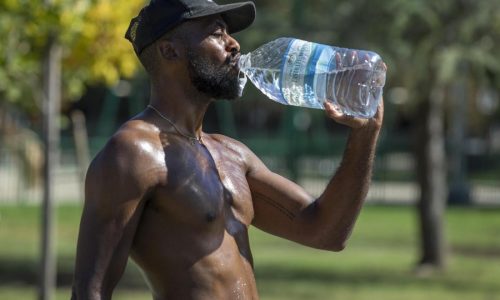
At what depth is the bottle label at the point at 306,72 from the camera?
3.78 meters

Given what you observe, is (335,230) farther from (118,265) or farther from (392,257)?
(392,257)

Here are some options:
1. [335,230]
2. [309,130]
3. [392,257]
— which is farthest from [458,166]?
[335,230]

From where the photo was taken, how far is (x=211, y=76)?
143 inches

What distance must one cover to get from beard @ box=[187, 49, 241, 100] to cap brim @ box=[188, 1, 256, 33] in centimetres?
15

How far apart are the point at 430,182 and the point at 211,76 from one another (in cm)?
1193

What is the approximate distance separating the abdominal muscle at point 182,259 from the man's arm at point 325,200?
42cm

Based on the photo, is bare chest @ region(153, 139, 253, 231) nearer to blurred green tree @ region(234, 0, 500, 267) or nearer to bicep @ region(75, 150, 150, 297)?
bicep @ region(75, 150, 150, 297)

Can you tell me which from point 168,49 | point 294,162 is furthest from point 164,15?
point 294,162

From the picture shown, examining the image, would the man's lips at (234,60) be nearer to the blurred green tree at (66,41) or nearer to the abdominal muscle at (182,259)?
the abdominal muscle at (182,259)

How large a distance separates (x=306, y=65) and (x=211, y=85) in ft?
1.14

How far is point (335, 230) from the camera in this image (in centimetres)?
393

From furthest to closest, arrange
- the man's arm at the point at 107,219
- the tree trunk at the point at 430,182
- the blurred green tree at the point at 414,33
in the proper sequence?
the tree trunk at the point at 430,182 < the blurred green tree at the point at 414,33 < the man's arm at the point at 107,219

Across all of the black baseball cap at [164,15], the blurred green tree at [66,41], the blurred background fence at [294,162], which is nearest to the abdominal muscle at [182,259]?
the black baseball cap at [164,15]

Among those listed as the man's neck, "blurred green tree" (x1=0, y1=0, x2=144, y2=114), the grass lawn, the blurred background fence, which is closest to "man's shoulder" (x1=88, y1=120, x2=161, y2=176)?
the man's neck
